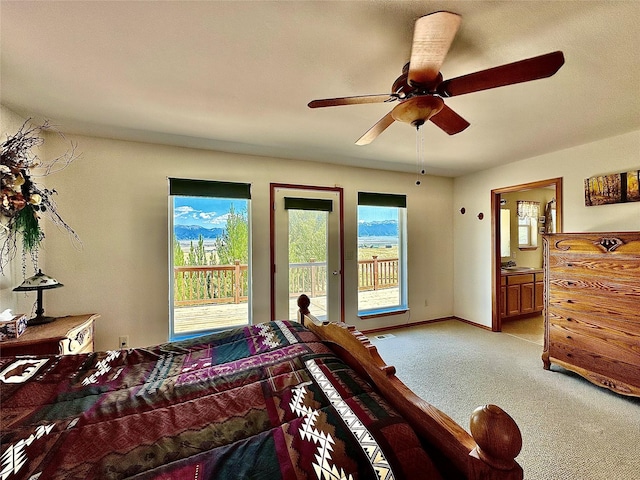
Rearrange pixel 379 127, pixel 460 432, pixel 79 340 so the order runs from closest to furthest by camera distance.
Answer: pixel 460 432 < pixel 379 127 < pixel 79 340

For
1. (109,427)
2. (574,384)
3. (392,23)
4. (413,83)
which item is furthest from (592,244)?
(109,427)

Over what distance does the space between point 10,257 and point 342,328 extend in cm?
268

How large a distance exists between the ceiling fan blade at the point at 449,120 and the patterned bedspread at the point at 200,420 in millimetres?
1607

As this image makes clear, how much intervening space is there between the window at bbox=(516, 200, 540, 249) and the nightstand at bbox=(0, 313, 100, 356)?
6.45 metres

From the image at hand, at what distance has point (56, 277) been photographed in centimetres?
266

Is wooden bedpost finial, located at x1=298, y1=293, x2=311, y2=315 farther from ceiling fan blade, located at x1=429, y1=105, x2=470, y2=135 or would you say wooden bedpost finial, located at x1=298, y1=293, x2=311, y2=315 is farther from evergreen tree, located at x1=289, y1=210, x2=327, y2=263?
ceiling fan blade, located at x1=429, y1=105, x2=470, y2=135

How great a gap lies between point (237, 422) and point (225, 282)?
2.67 metres

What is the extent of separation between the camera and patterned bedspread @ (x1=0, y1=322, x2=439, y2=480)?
2.66 feet

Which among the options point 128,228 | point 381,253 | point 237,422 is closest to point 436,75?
point 237,422

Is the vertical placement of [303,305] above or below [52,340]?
above

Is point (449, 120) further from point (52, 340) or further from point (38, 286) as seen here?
point (38, 286)

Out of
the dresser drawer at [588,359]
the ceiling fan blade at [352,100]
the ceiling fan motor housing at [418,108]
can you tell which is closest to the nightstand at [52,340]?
the ceiling fan blade at [352,100]

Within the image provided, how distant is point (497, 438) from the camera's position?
2.28ft

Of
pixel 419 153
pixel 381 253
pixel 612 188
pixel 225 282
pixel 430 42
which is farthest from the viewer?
→ pixel 381 253
